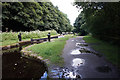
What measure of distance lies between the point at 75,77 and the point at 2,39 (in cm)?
1306

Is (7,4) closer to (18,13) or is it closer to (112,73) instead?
(18,13)

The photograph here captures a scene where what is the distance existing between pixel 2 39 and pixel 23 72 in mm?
11261

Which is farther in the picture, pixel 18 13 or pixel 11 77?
pixel 18 13

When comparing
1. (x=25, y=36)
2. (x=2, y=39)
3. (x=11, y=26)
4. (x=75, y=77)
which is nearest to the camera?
(x=75, y=77)

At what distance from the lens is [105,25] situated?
3.07 meters

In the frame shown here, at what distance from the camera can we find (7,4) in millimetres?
16328

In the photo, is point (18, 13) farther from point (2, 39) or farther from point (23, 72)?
point (23, 72)

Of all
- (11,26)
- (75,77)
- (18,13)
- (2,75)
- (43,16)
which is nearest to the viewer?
(75,77)

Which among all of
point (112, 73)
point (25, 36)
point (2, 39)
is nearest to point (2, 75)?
point (112, 73)

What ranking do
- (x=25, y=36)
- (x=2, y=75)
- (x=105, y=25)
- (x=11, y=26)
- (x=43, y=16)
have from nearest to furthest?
1. (x=105, y=25)
2. (x=2, y=75)
3. (x=25, y=36)
4. (x=11, y=26)
5. (x=43, y=16)

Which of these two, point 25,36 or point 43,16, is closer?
point 25,36

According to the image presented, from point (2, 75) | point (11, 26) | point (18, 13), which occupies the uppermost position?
point (18, 13)

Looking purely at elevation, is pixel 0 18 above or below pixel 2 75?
above

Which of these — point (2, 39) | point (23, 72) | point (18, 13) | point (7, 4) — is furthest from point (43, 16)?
point (23, 72)
